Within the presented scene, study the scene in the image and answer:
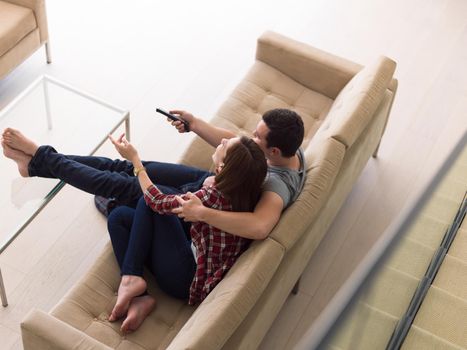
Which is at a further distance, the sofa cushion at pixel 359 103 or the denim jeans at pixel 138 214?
the sofa cushion at pixel 359 103

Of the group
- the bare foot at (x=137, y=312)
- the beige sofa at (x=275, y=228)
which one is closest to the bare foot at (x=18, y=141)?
the beige sofa at (x=275, y=228)

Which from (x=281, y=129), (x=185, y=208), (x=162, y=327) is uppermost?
(x=281, y=129)

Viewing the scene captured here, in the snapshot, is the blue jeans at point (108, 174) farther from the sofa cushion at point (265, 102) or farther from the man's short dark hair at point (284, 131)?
the man's short dark hair at point (284, 131)

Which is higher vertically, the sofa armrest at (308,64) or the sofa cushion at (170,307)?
the sofa armrest at (308,64)

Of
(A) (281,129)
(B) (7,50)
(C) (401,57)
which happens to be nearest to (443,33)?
(C) (401,57)

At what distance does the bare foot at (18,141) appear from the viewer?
10.2 feet

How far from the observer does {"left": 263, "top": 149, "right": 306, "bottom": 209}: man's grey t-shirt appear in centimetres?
274

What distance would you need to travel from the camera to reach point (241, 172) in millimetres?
2580

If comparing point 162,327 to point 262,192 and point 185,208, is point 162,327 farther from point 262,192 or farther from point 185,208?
point 262,192

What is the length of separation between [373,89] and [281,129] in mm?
604

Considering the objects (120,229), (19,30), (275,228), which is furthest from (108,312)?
(19,30)

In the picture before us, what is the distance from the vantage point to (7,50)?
156 inches

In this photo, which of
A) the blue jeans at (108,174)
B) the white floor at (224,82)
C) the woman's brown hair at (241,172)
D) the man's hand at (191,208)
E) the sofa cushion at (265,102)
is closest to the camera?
the woman's brown hair at (241,172)

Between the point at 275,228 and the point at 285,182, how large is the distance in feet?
0.72
